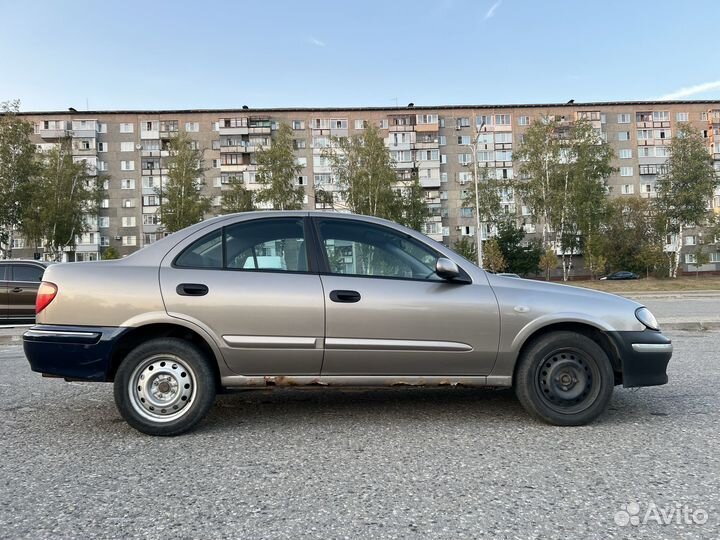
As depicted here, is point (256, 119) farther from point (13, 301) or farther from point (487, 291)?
point (487, 291)

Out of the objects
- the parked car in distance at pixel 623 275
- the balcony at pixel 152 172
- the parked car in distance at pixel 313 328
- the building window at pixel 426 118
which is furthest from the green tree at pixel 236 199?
the parked car in distance at pixel 313 328

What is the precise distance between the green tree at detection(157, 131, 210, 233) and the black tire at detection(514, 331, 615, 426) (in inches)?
1820

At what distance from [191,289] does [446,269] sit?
1.95m

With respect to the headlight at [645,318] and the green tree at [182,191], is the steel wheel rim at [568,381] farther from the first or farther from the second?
the green tree at [182,191]

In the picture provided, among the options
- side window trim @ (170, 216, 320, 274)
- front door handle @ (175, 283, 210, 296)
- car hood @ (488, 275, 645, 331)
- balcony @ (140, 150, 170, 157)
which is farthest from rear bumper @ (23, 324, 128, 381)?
balcony @ (140, 150, 170, 157)

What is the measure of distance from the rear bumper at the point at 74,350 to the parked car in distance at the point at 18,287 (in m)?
9.56

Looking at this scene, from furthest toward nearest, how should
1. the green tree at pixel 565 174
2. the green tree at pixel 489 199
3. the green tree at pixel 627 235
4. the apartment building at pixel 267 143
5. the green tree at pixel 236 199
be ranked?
the apartment building at pixel 267 143 → the green tree at pixel 627 235 → the green tree at pixel 489 199 → the green tree at pixel 236 199 → the green tree at pixel 565 174

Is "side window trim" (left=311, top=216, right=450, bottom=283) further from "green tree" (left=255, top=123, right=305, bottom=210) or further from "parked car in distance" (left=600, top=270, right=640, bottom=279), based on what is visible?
"parked car in distance" (left=600, top=270, right=640, bottom=279)

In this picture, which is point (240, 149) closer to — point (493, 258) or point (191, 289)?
point (493, 258)

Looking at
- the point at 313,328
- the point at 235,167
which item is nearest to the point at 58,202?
the point at 235,167

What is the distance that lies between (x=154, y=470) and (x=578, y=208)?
4774 centimetres

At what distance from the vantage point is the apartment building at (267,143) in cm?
6619

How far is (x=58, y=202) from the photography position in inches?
1694

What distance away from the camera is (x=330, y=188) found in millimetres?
63969
